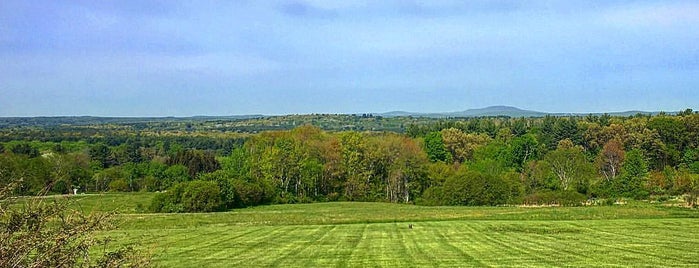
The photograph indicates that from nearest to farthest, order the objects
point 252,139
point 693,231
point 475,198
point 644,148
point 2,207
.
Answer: point 2,207 < point 693,231 < point 475,198 < point 252,139 < point 644,148

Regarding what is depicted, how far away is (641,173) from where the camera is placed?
87.5 meters

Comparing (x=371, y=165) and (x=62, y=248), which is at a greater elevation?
(x=62, y=248)

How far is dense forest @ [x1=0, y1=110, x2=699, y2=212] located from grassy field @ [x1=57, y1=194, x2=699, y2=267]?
63.4 ft

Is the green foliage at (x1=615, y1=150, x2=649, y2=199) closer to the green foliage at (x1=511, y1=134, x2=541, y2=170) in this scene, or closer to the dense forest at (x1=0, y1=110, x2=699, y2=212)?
the dense forest at (x1=0, y1=110, x2=699, y2=212)

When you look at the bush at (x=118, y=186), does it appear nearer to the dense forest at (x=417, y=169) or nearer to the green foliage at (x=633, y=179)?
the dense forest at (x=417, y=169)

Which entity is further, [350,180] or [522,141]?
[522,141]

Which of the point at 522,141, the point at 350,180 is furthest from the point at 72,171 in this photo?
the point at 522,141

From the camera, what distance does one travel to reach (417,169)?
90.5 meters

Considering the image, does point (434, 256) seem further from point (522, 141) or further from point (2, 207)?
point (522, 141)

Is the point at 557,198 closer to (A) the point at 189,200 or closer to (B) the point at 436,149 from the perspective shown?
(B) the point at 436,149

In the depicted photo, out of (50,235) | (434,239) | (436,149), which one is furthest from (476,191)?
(50,235)

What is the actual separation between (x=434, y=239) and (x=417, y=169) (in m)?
52.1

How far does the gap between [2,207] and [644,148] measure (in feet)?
370

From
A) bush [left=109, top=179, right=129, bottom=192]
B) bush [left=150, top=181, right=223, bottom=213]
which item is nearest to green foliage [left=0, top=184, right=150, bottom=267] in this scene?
bush [left=150, top=181, right=223, bottom=213]
